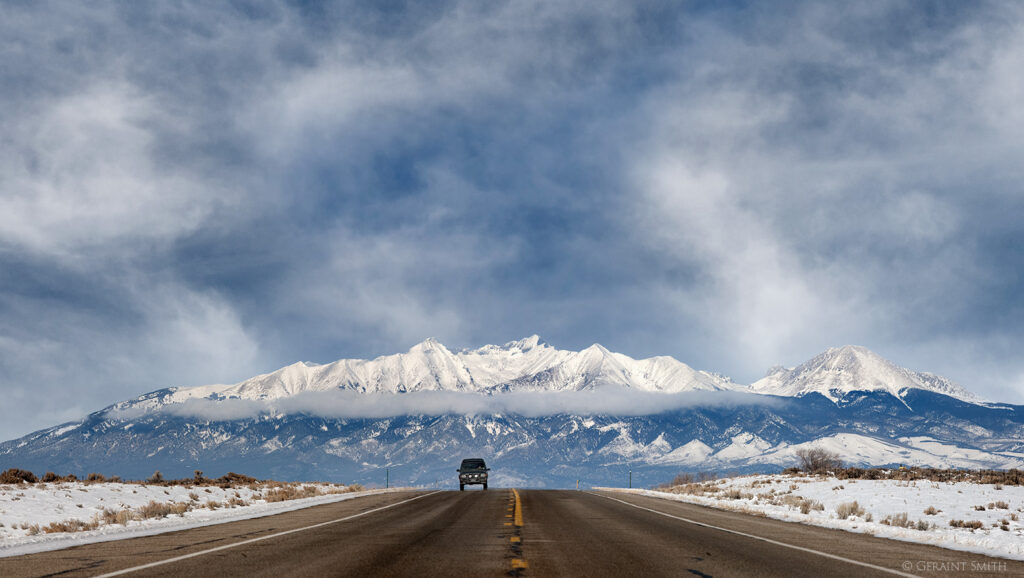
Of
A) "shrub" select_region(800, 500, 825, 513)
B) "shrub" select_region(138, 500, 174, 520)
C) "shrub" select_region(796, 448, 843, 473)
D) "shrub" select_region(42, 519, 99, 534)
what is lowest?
"shrub" select_region(796, 448, 843, 473)

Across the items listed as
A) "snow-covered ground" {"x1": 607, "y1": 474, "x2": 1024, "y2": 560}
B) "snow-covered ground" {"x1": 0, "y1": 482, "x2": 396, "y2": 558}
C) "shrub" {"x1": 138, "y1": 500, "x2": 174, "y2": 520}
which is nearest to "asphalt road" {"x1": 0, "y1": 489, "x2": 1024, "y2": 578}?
"snow-covered ground" {"x1": 607, "y1": 474, "x2": 1024, "y2": 560}

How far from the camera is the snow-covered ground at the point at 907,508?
16609mm

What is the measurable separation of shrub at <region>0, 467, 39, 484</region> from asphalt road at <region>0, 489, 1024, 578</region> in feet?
53.1

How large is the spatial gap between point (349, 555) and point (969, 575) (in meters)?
9.35

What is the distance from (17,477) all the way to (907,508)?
3415cm

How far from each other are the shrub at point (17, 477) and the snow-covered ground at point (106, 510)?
5.77ft

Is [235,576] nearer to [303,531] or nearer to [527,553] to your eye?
[527,553]

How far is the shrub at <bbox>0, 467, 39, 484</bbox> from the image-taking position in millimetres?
29627

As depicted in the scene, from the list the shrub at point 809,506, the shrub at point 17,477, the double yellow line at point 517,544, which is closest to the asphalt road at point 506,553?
the double yellow line at point 517,544

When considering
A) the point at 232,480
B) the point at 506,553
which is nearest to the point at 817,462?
the point at 232,480

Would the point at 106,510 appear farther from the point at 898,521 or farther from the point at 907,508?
the point at 907,508

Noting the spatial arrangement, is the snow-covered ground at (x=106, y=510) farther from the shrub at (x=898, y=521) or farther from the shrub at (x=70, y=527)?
the shrub at (x=898, y=521)

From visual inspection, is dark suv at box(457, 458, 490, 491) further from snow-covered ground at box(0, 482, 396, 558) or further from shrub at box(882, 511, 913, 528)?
shrub at box(882, 511, 913, 528)

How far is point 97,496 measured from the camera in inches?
1050
